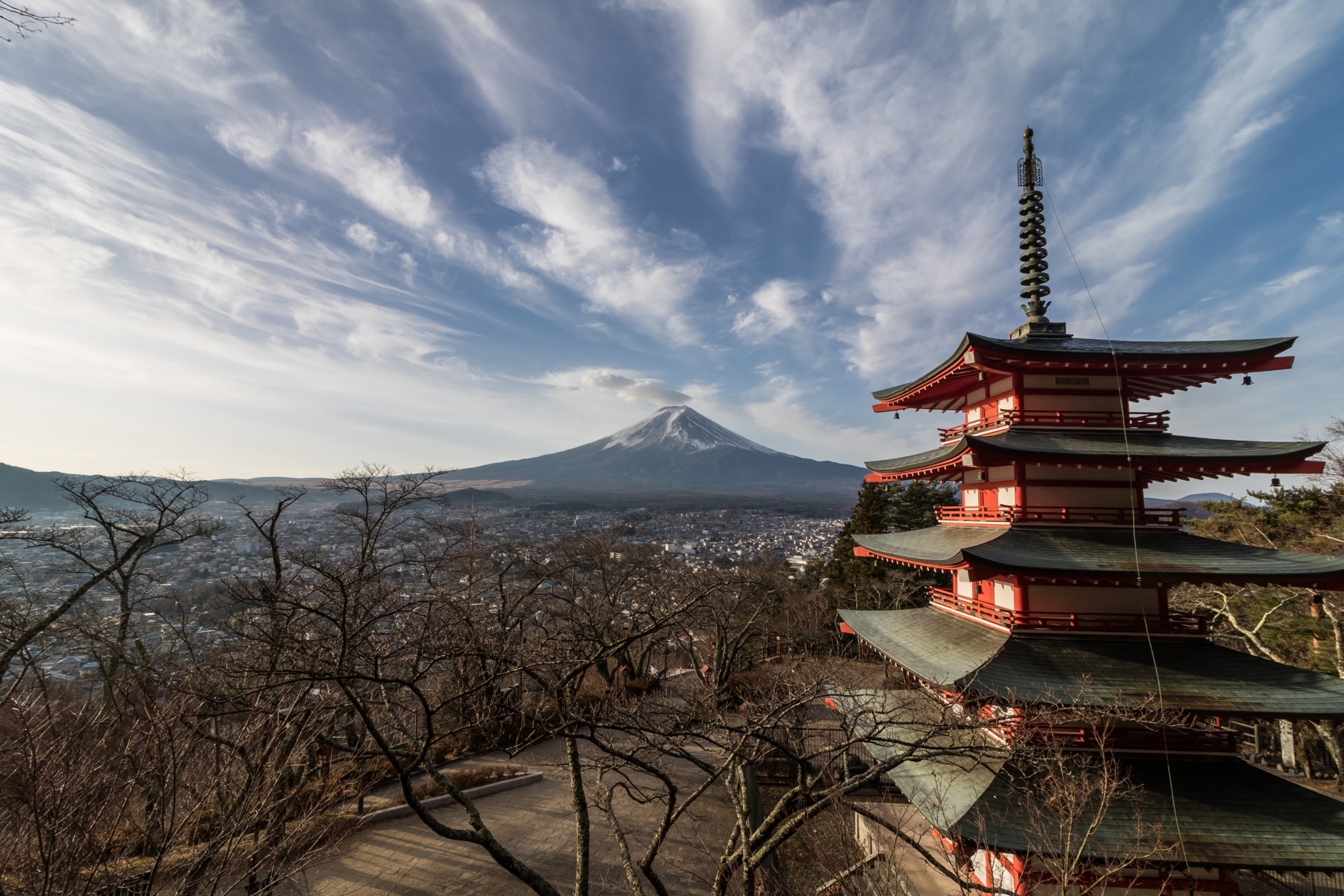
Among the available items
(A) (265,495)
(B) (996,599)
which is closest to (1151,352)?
(B) (996,599)

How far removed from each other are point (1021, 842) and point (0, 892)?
917cm

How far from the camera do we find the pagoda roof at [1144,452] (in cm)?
700

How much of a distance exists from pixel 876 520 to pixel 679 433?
108895 mm

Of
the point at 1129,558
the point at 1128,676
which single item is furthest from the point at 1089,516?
the point at 1128,676

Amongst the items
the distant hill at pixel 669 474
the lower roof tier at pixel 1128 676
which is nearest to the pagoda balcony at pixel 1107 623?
the lower roof tier at pixel 1128 676

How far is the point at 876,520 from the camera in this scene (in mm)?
25562

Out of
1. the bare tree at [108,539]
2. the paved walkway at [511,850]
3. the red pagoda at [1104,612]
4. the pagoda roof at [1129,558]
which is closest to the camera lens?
the red pagoda at [1104,612]

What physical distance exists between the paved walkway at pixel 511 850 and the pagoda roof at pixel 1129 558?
6.29m

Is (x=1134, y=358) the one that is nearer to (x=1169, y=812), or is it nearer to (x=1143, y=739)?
(x=1143, y=739)

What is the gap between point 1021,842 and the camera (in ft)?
18.8

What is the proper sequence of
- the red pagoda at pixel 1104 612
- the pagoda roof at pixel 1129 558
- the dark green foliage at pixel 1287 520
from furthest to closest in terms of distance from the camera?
the dark green foliage at pixel 1287 520
the pagoda roof at pixel 1129 558
the red pagoda at pixel 1104 612

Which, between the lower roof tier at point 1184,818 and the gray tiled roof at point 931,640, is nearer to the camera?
the lower roof tier at point 1184,818

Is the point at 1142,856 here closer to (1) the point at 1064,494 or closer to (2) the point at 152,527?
(1) the point at 1064,494

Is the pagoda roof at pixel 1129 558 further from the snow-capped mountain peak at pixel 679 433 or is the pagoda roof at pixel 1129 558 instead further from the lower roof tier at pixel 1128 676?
the snow-capped mountain peak at pixel 679 433
